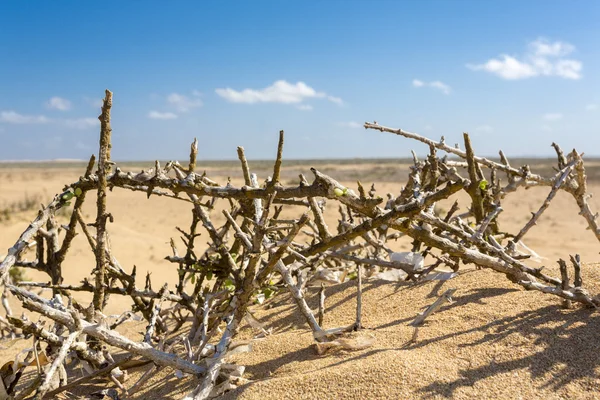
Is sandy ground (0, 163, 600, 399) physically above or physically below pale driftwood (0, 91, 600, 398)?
below

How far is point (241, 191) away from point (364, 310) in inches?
40.7

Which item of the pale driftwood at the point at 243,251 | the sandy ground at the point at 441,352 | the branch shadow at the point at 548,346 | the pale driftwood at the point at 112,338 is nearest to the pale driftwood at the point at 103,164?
the pale driftwood at the point at 243,251

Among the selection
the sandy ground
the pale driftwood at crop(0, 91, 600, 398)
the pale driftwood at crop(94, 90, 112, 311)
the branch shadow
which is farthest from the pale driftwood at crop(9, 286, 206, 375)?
the branch shadow

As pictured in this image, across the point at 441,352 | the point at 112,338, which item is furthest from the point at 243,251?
the point at 441,352

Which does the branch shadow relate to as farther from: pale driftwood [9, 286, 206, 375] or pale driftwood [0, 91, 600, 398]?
pale driftwood [9, 286, 206, 375]

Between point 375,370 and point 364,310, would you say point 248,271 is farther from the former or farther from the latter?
point 364,310

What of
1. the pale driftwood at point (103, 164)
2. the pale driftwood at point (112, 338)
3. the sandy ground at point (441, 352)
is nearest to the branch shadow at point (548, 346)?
the sandy ground at point (441, 352)

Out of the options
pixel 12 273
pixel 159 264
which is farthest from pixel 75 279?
pixel 159 264

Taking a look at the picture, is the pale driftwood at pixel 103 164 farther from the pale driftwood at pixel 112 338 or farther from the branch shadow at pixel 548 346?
the branch shadow at pixel 548 346

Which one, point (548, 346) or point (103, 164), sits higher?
point (103, 164)

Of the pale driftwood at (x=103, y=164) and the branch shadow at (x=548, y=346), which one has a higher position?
the pale driftwood at (x=103, y=164)

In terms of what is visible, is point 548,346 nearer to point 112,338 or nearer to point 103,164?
point 112,338

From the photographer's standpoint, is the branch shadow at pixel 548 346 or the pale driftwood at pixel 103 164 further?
the pale driftwood at pixel 103 164

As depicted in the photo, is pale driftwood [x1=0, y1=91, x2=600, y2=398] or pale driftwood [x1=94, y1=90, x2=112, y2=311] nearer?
pale driftwood [x1=0, y1=91, x2=600, y2=398]
